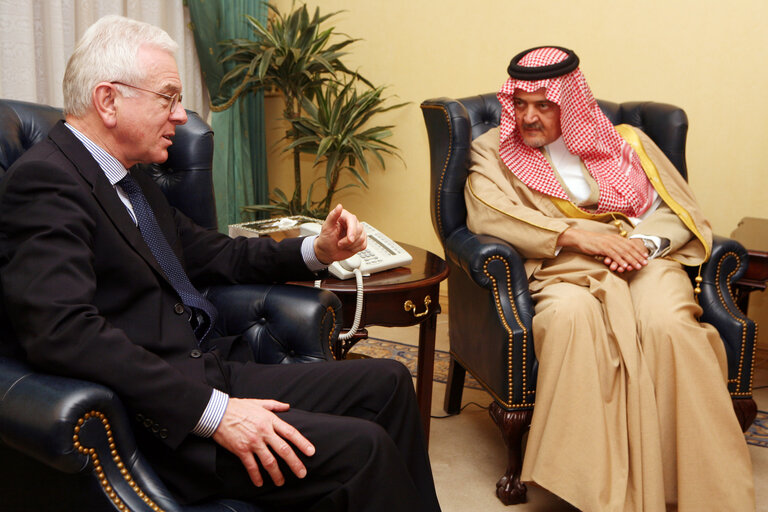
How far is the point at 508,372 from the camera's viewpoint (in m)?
2.19

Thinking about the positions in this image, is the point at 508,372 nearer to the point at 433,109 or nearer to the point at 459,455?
the point at 459,455

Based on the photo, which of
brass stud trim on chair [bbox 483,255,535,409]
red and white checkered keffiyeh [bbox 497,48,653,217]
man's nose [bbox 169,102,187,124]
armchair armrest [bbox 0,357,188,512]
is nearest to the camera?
armchair armrest [bbox 0,357,188,512]

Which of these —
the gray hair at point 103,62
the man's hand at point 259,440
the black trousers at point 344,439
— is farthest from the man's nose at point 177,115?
the man's hand at point 259,440

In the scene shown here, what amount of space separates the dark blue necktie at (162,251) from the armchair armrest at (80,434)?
0.41 meters

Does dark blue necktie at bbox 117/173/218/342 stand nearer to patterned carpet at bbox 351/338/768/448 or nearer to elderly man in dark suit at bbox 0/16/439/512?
elderly man in dark suit at bbox 0/16/439/512

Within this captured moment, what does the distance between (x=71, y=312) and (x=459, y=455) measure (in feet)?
5.47

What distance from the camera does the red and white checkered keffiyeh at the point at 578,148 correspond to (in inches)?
99.0

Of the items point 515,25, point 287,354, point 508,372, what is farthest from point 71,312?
point 515,25

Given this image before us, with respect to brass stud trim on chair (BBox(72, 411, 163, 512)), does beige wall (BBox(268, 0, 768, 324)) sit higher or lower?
higher

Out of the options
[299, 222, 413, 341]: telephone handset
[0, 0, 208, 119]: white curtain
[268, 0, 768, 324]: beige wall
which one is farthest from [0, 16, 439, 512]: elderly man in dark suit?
[268, 0, 768, 324]: beige wall

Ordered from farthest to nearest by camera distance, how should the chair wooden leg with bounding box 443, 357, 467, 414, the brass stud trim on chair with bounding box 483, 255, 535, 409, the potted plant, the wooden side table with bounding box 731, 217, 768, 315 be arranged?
the potted plant → the chair wooden leg with bounding box 443, 357, 467, 414 → the wooden side table with bounding box 731, 217, 768, 315 → the brass stud trim on chair with bounding box 483, 255, 535, 409

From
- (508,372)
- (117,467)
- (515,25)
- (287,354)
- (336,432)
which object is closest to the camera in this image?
(117,467)

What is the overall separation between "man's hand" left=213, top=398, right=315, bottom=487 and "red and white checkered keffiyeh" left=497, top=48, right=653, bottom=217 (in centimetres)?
150

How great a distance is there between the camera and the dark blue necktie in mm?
1608
